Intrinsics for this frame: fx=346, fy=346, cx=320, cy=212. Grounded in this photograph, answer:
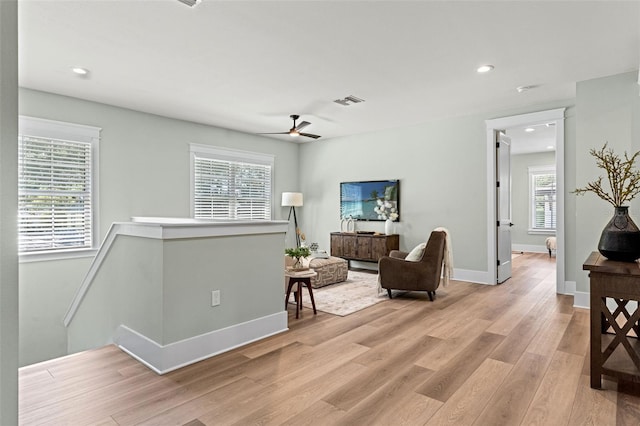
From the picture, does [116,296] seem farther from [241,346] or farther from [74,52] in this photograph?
[74,52]

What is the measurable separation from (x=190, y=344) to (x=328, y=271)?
Result: 2.97 meters

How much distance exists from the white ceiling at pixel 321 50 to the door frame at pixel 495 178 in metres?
0.24

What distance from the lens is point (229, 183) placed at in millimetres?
6758

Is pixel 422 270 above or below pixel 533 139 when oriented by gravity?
below

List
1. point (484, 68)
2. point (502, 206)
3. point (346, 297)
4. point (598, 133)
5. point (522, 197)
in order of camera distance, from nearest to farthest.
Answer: point (484, 68), point (598, 133), point (346, 297), point (502, 206), point (522, 197)

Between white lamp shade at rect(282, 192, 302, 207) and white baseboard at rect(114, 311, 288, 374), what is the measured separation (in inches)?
164

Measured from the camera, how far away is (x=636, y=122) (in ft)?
12.8

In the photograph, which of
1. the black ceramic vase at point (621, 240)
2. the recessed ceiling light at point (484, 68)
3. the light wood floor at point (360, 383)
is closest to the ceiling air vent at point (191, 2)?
the light wood floor at point (360, 383)

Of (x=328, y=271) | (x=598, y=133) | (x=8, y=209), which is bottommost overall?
(x=328, y=271)

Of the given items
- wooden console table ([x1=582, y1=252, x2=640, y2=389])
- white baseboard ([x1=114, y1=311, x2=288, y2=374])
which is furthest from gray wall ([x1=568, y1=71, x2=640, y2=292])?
white baseboard ([x1=114, y1=311, x2=288, y2=374])

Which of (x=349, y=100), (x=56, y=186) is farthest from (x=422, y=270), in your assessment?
(x=56, y=186)

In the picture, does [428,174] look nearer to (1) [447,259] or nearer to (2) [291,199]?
(1) [447,259]

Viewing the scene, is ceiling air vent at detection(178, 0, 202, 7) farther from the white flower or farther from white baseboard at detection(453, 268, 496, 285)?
white baseboard at detection(453, 268, 496, 285)

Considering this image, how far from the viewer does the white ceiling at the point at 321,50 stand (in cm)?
268
